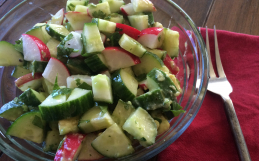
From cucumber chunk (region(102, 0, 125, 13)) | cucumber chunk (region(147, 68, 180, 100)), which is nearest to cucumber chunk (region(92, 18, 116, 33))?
cucumber chunk (region(102, 0, 125, 13))

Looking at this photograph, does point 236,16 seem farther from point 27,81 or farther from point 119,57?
point 27,81

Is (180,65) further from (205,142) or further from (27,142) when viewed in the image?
(27,142)

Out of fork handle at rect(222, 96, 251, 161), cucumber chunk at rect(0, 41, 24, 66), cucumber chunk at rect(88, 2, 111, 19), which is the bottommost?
fork handle at rect(222, 96, 251, 161)

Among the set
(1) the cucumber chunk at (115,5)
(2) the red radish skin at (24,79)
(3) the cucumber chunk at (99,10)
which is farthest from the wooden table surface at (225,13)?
(2) the red radish skin at (24,79)

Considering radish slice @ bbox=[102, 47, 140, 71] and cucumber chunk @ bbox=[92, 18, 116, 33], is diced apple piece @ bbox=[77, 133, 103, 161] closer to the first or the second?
radish slice @ bbox=[102, 47, 140, 71]

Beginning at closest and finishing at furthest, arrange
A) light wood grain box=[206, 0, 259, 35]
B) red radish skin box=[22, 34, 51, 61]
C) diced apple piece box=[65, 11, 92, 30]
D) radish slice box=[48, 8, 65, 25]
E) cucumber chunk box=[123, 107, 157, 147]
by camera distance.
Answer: cucumber chunk box=[123, 107, 157, 147] < red radish skin box=[22, 34, 51, 61] < diced apple piece box=[65, 11, 92, 30] < radish slice box=[48, 8, 65, 25] < light wood grain box=[206, 0, 259, 35]

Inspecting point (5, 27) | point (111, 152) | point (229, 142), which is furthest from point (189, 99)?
point (5, 27)

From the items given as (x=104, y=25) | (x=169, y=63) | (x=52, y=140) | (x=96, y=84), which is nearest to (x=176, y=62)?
(x=169, y=63)
